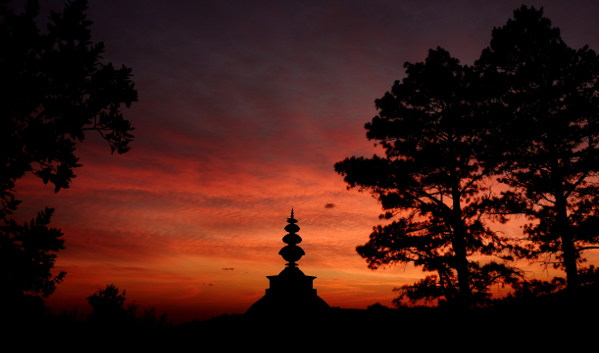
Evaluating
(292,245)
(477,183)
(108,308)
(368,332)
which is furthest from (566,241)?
(108,308)

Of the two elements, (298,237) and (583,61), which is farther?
(583,61)

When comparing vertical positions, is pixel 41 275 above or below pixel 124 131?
below

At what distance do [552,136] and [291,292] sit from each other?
1264 centimetres

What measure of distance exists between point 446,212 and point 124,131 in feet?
42.0

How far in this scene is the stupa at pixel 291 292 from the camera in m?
9.92

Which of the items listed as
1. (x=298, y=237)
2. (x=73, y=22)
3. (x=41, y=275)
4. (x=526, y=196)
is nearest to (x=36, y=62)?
(x=73, y=22)

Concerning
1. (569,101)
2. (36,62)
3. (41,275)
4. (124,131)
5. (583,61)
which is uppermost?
(583,61)

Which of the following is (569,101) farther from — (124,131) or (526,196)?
(124,131)

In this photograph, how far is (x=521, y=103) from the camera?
16797mm

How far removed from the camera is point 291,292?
9930mm

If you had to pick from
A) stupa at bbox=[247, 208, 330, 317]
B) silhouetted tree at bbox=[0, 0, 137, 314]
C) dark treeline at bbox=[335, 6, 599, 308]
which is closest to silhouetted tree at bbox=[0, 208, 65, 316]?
silhouetted tree at bbox=[0, 0, 137, 314]

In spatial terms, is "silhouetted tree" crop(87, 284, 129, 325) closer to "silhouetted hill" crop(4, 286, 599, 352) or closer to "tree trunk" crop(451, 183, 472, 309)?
"silhouetted hill" crop(4, 286, 599, 352)

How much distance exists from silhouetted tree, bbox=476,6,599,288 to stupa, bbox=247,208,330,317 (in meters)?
9.79

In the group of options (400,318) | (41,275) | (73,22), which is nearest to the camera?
(41,275)
